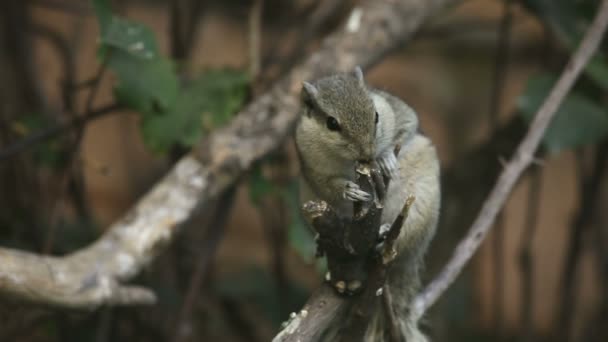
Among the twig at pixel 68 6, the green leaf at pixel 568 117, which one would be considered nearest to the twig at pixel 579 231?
the green leaf at pixel 568 117

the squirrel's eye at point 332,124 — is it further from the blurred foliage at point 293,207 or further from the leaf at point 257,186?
the leaf at point 257,186

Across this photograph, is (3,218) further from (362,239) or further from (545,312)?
(545,312)

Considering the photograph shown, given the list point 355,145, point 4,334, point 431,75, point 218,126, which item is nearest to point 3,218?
point 4,334

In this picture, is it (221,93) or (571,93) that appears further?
(571,93)

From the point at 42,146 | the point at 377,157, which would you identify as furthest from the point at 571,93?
the point at 42,146

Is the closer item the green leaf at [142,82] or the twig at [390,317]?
the twig at [390,317]

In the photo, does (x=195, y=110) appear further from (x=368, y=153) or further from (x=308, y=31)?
(x=368, y=153)

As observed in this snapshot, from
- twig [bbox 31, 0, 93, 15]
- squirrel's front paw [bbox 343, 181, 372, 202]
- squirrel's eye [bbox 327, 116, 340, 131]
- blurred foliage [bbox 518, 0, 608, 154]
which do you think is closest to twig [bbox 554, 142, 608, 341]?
blurred foliage [bbox 518, 0, 608, 154]
